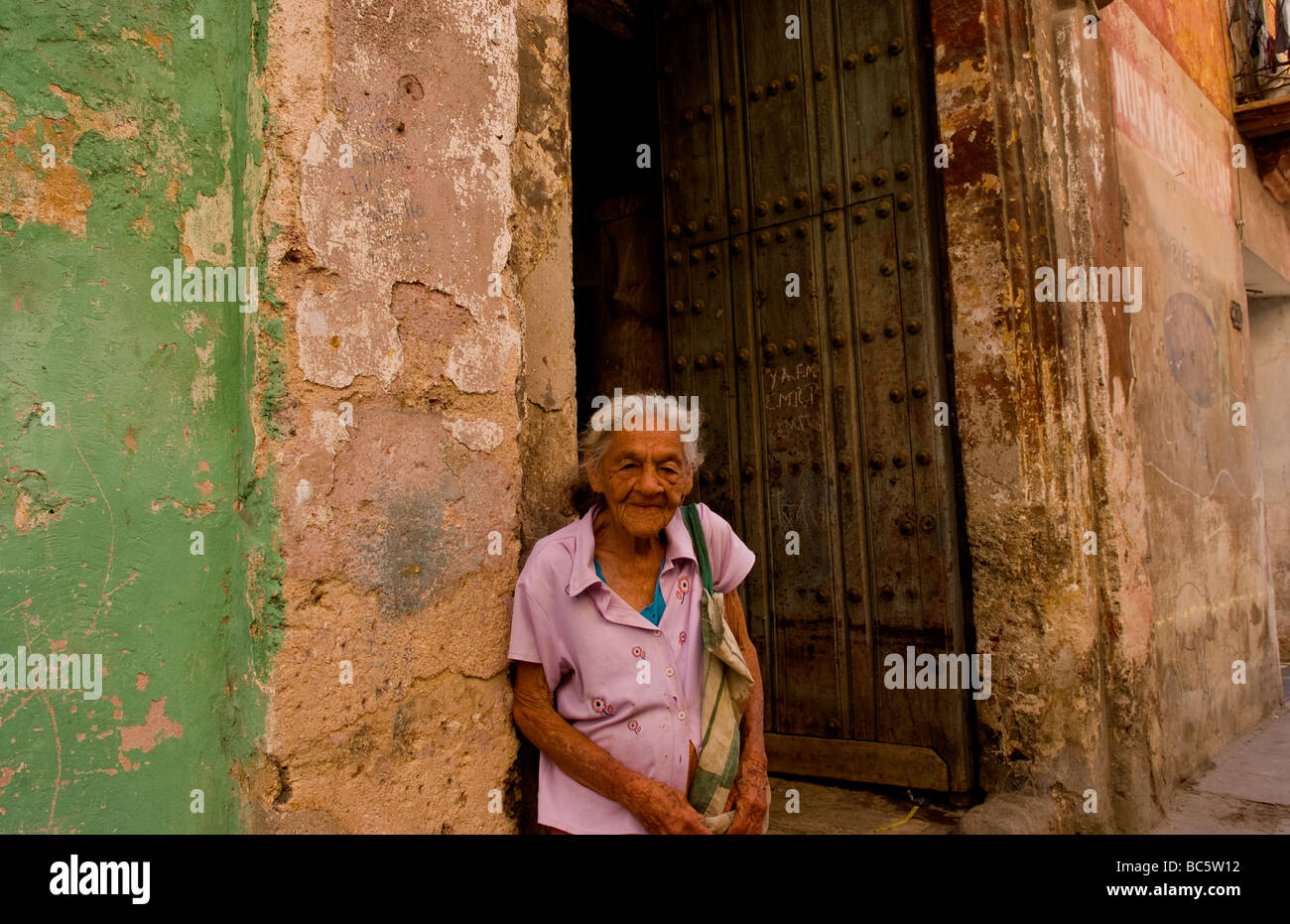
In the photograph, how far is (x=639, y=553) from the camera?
1.99 m

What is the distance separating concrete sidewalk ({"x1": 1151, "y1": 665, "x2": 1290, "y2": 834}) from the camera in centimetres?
340

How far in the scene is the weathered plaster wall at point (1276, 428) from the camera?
7672 mm

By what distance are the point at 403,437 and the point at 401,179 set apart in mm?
512

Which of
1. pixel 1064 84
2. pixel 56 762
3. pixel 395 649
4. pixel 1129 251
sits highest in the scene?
pixel 1064 84

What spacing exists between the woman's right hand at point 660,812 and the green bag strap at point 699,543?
1.43ft

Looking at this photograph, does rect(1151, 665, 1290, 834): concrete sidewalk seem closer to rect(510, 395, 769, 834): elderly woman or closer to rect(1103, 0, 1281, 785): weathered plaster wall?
rect(1103, 0, 1281, 785): weathered plaster wall

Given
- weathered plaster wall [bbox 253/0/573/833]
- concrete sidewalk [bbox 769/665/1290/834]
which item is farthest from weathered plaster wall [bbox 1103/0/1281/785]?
weathered plaster wall [bbox 253/0/573/833]

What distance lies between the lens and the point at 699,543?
200 centimetres

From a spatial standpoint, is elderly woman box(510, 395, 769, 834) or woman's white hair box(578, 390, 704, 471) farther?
woman's white hair box(578, 390, 704, 471)

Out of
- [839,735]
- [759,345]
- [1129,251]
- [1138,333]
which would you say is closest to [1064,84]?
[1129,251]

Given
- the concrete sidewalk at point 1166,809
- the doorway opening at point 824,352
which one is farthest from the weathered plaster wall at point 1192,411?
the doorway opening at point 824,352

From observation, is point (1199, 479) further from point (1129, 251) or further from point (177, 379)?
point (177, 379)

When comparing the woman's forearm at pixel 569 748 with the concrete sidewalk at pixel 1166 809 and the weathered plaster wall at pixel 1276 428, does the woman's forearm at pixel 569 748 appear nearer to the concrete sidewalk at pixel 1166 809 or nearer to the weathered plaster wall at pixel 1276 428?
the concrete sidewalk at pixel 1166 809

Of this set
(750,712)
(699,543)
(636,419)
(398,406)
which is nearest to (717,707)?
(750,712)
